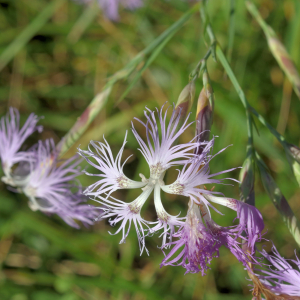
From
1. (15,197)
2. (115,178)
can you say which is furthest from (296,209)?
(15,197)

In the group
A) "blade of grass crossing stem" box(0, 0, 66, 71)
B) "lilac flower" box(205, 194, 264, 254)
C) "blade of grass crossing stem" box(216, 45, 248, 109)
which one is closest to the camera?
"lilac flower" box(205, 194, 264, 254)

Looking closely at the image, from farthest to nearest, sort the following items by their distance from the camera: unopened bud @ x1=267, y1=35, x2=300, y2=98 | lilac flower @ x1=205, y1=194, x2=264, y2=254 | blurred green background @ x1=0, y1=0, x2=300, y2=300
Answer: blurred green background @ x1=0, y1=0, x2=300, y2=300 → unopened bud @ x1=267, y1=35, x2=300, y2=98 → lilac flower @ x1=205, y1=194, x2=264, y2=254

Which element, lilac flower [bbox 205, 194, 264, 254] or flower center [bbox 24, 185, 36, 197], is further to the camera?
flower center [bbox 24, 185, 36, 197]

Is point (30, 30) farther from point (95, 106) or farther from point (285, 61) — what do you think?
point (285, 61)

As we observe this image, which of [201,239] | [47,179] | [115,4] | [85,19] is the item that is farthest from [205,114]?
[85,19]

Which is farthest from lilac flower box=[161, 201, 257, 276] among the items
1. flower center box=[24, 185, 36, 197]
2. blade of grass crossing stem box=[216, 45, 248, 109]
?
flower center box=[24, 185, 36, 197]

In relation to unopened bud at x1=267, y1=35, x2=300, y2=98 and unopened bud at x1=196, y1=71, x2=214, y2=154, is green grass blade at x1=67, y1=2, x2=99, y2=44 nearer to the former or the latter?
unopened bud at x1=267, y1=35, x2=300, y2=98
